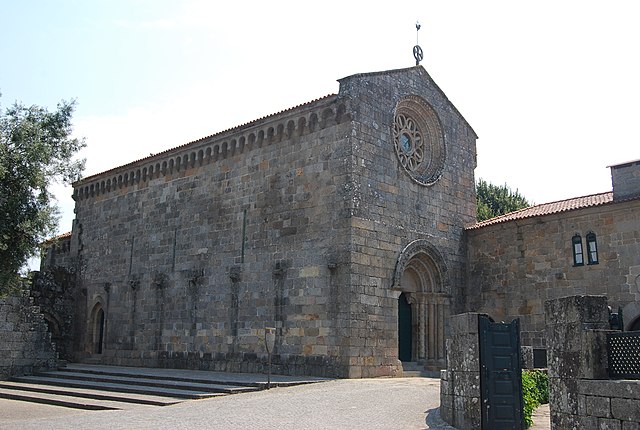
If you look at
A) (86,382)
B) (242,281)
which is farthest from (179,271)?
(86,382)

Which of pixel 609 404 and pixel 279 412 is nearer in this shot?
pixel 609 404

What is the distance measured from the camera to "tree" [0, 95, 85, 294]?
1383 centimetres

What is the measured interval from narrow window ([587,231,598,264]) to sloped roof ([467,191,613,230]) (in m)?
0.95

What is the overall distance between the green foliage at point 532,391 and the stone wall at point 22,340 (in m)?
17.6

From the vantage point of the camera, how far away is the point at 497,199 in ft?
139

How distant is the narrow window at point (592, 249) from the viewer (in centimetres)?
1989

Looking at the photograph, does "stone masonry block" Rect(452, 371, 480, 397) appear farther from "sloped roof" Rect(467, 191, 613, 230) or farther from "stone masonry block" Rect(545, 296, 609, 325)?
"sloped roof" Rect(467, 191, 613, 230)

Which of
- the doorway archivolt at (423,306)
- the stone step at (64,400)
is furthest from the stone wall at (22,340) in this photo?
the doorway archivolt at (423,306)

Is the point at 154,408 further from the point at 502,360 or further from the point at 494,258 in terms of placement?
the point at 494,258

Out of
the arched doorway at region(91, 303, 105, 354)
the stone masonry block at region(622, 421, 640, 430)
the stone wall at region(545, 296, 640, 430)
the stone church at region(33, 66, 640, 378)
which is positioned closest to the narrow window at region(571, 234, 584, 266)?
the stone church at region(33, 66, 640, 378)

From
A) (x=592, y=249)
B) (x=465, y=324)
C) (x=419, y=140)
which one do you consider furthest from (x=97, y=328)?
(x=465, y=324)

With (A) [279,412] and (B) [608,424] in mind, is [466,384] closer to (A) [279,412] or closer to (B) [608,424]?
(B) [608,424]

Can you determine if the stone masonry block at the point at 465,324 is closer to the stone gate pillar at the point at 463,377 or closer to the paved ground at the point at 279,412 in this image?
the stone gate pillar at the point at 463,377

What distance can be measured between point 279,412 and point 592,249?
A: 11971 mm
